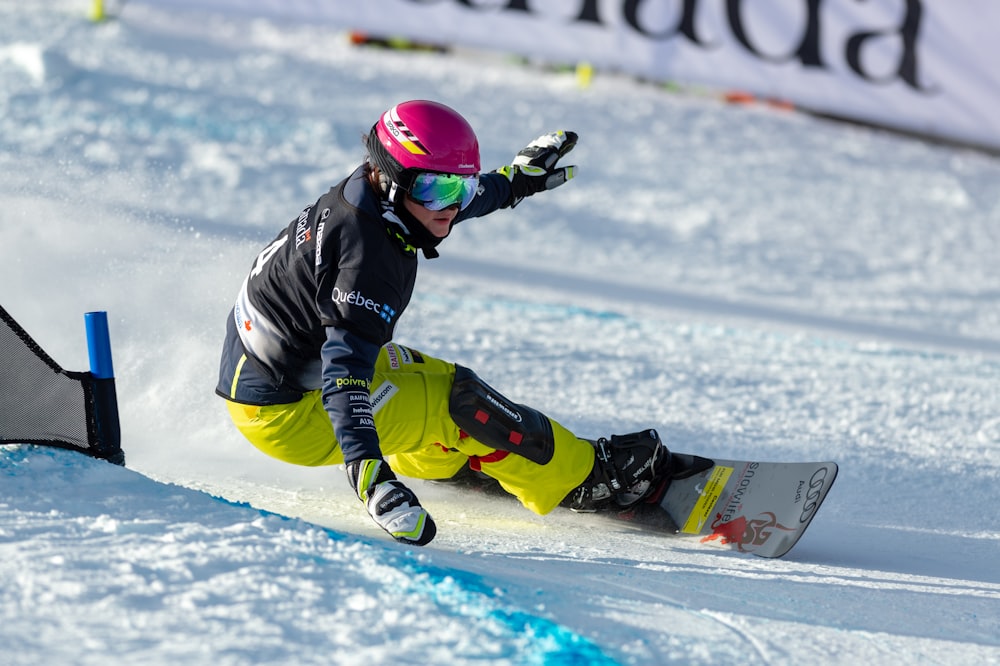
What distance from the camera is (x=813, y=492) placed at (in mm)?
3350

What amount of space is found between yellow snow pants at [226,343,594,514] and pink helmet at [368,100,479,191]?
634mm

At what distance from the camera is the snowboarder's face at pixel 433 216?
304cm

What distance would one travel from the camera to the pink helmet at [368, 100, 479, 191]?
9.89 ft

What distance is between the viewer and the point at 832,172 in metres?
9.79

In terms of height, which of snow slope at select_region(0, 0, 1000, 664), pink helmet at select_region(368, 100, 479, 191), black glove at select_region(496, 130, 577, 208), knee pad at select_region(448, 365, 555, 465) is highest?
pink helmet at select_region(368, 100, 479, 191)

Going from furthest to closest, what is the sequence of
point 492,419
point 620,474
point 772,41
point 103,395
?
point 772,41 → point 620,474 → point 492,419 → point 103,395

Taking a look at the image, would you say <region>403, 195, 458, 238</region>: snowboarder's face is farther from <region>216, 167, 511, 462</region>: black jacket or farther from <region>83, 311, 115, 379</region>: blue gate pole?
<region>83, 311, 115, 379</region>: blue gate pole

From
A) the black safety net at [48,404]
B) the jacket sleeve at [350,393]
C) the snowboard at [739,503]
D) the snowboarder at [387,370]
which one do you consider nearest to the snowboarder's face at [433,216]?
the snowboarder at [387,370]

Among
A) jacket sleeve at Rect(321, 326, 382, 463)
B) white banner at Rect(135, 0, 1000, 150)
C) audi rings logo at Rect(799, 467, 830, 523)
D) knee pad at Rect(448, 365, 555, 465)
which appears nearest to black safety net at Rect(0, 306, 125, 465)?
jacket sleeve at Rect(321, 326, 382, 463)

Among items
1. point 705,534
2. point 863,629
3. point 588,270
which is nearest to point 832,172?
point 588,270

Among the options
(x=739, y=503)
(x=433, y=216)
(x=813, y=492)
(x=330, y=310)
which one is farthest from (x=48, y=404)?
(x=813, y=492)

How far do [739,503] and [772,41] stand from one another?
744 cm

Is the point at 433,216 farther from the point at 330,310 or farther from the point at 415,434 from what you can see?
the point at 415,434

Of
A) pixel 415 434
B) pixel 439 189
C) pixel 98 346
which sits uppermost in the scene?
pixel 439 189
